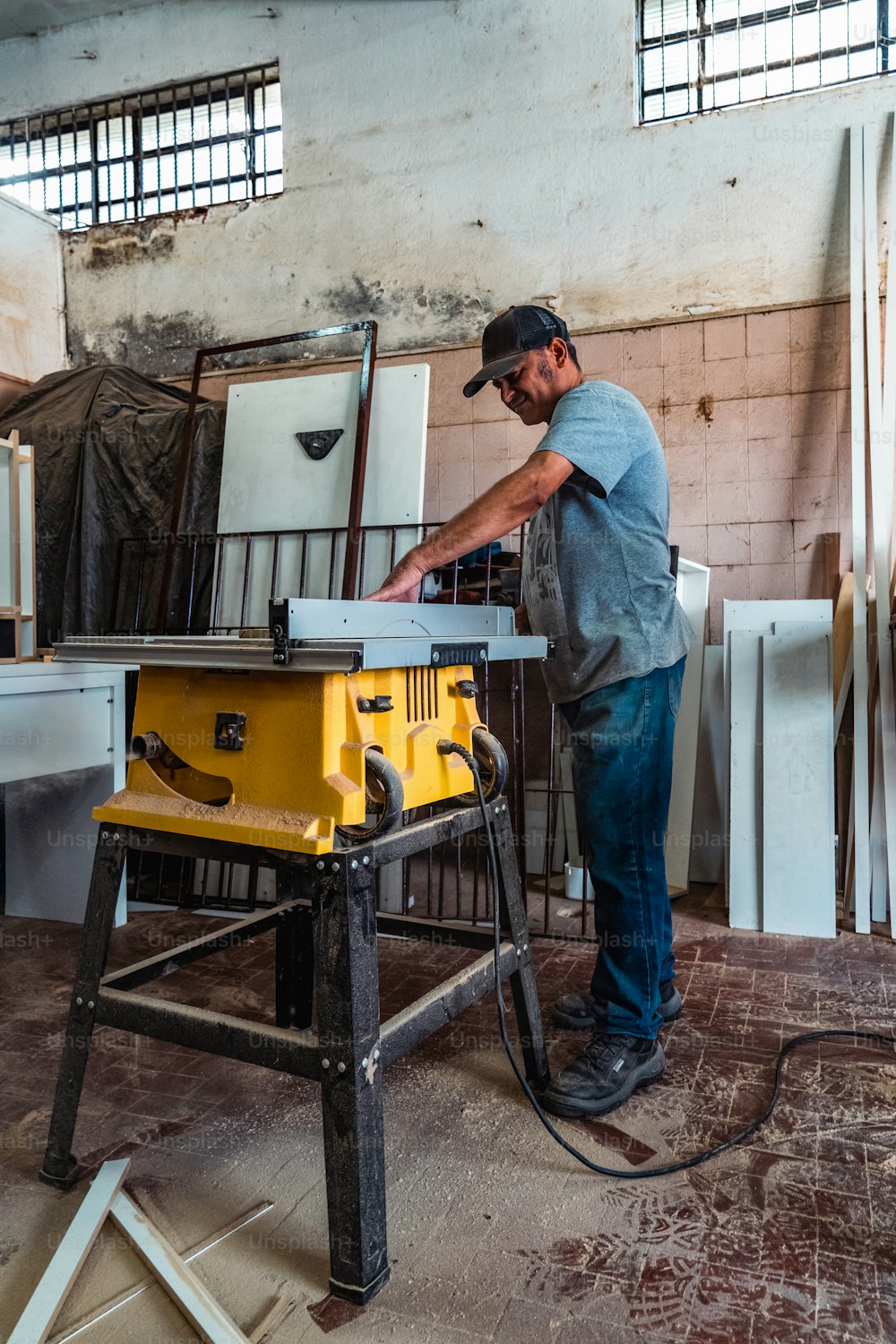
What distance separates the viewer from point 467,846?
3.71 metres

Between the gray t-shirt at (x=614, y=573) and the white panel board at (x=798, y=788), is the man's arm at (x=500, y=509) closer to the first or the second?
the gray t-shirt at (x=614, y=573)

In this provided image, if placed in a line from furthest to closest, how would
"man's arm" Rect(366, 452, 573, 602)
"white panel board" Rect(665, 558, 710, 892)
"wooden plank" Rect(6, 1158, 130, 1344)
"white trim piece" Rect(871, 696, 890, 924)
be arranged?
"white panel board" Rect(665, 558, 710, 892) → "white trim piece" Rect(871, 696, 890, 924) → "man's arm" Rect(366, 452, 573, 602) → "wooden plank" Rect(6, 1158, 130, 1344)

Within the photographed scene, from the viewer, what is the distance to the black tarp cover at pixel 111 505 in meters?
3.66

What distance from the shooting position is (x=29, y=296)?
4.38 metres

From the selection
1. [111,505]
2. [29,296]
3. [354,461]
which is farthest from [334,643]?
[29,296]

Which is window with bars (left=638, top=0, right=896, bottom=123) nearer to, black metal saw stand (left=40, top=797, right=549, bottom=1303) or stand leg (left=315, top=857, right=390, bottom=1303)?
black metal saw stand (left=40, top=797, right=549, bottom=1303)

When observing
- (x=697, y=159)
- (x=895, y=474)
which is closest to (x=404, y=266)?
(x=697, y=159)

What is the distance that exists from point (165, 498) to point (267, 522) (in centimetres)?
53

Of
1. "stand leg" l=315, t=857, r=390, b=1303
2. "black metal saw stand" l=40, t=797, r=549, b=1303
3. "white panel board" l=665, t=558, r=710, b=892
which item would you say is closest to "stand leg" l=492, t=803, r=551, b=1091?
"black metal saw stand" l=40, t=797, r=549, b=1303

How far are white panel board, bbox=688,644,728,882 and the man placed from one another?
58.7 inches

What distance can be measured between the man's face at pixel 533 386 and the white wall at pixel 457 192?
5.98 feet

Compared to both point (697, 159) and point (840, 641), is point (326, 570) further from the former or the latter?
point (697, 159)

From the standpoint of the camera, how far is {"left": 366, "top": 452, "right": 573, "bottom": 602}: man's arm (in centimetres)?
162

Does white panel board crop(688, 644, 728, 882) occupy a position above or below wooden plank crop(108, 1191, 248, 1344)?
above
